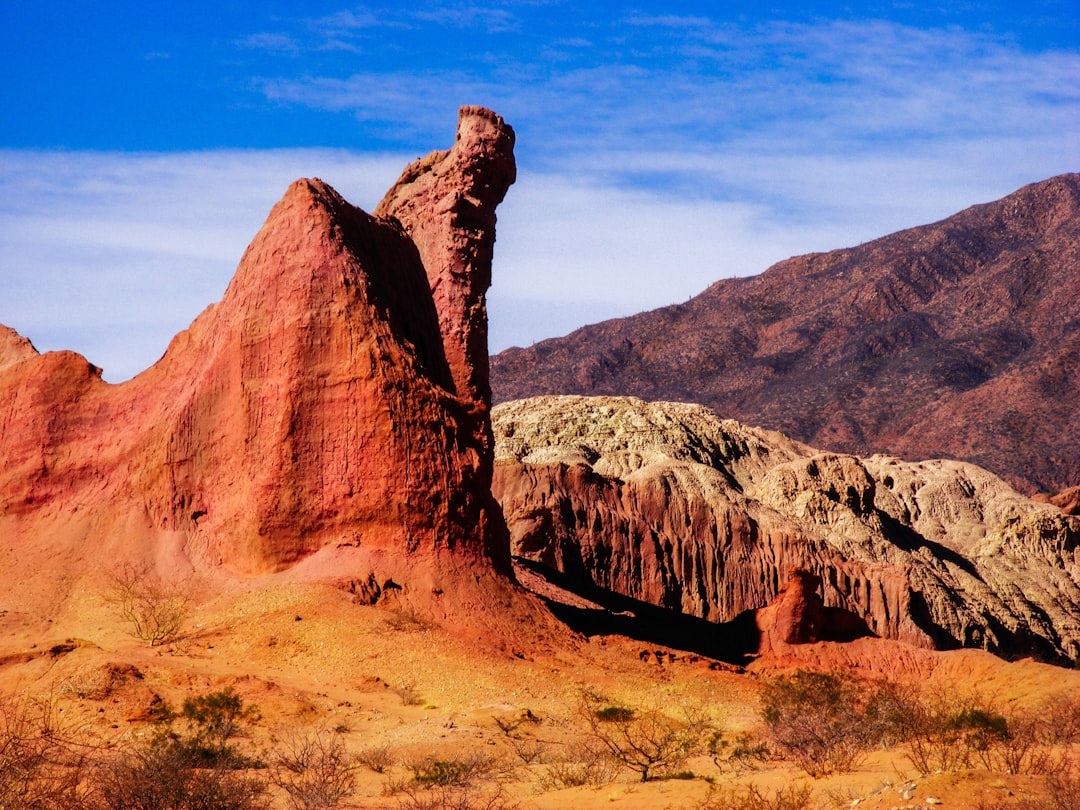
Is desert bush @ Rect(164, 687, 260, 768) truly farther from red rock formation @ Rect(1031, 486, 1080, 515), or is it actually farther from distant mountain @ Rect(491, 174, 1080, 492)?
distant mountain @ Rect(491, 174, 1080, 492)

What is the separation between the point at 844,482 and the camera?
60.9 metres

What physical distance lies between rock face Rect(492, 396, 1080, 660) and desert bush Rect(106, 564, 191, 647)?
16894mm

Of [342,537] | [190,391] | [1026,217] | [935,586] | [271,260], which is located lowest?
[935,586]

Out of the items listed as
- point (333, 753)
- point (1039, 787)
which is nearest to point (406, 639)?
point (333, 753)

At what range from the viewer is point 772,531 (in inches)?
2126

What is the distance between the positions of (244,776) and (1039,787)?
→ 884cm

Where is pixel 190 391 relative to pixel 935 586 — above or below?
above

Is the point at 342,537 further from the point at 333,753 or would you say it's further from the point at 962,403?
the point at 962,403

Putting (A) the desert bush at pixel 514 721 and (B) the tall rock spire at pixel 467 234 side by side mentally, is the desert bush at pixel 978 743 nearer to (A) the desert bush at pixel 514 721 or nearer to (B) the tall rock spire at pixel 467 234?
(A) the desert bush at pixel 514 721

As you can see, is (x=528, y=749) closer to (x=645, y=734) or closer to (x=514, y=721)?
(x=514, y=721)

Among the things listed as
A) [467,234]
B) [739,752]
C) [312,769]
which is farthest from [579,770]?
[467,234]

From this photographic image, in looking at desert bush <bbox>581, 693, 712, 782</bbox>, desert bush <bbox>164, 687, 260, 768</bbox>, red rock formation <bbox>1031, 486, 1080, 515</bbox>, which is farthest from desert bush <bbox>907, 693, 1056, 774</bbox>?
red rock formation <bbox>1031, 486, 1080, 515</bbox>

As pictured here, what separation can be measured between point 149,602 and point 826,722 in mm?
12926

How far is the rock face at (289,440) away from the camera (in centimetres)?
2761
